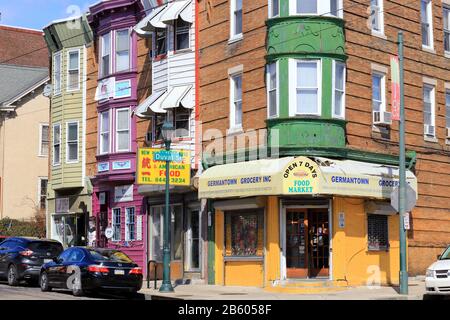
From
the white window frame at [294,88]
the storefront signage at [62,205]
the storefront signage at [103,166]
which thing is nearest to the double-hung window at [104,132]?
the storefront signage at [103,166]

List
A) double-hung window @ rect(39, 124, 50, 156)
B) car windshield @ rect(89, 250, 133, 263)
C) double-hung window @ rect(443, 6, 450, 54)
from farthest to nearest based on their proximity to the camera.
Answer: double-hung window @ rect(39, 124, 50, 156)
double-hung window @ rect(443, 6, 450, 54)
car windshield @ rect(89, 250, 133, 263)

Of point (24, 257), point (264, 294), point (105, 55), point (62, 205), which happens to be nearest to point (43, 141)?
point (62, 205)

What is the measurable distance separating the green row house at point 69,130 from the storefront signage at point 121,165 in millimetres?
3270

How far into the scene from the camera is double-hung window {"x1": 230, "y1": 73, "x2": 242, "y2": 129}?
88.4ft

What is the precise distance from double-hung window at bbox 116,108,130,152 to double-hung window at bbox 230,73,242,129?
22.4 ft

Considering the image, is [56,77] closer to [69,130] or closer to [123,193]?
[69,130]

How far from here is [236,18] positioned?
27.5 metres

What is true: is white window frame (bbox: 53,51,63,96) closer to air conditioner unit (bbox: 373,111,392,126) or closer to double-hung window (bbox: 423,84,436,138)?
air conditioner unit (bbox: 373,111,392,126)

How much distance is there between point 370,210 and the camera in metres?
25.5

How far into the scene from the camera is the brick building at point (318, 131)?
2448 centimetres

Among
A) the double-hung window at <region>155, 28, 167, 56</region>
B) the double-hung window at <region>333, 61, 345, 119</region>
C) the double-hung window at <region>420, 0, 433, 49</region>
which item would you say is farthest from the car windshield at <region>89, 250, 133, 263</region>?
the double-hung window at <region>420, 0, 433, 49</region>

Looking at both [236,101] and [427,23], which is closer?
[236,101]

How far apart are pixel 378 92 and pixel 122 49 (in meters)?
11.9
